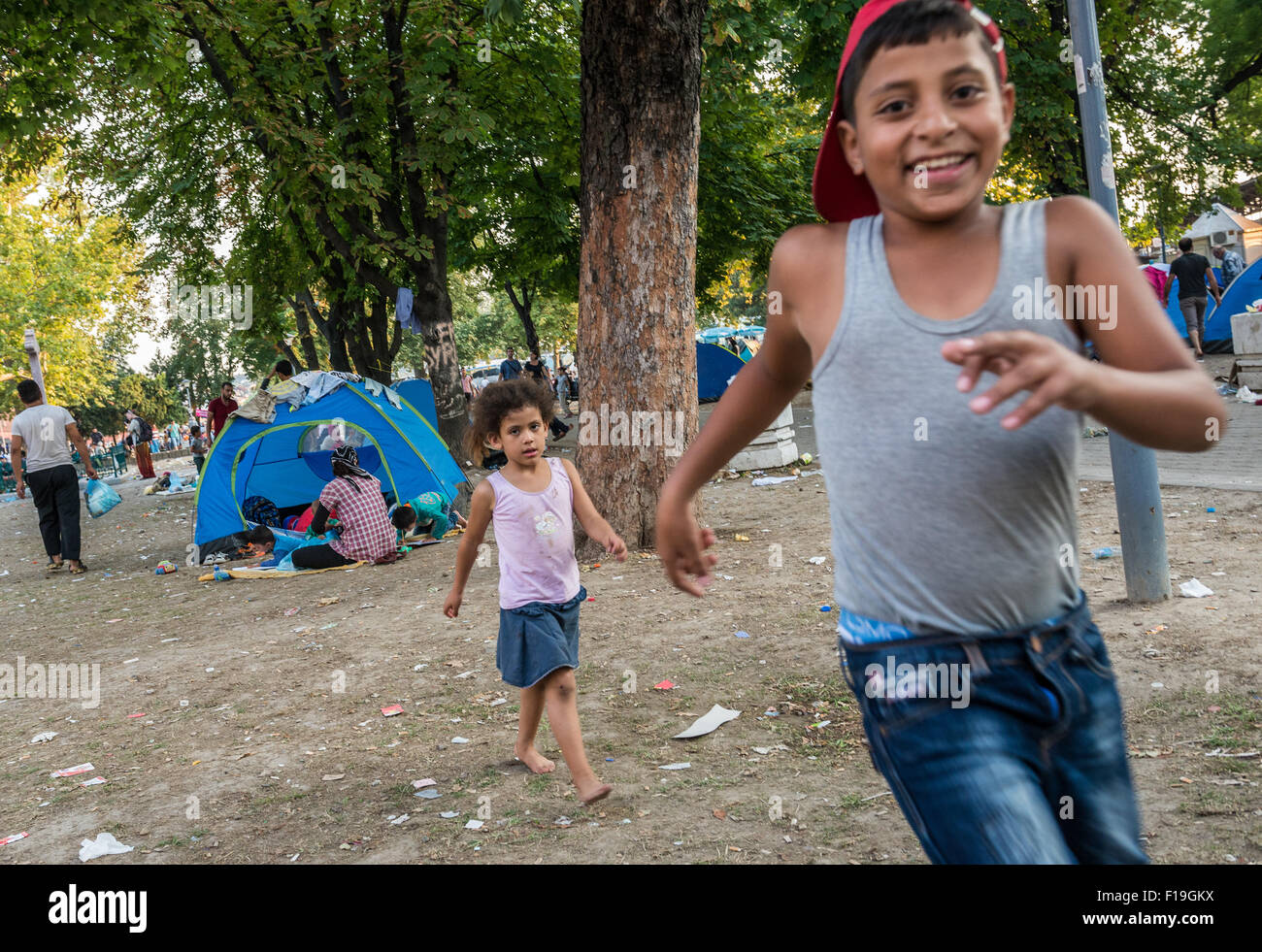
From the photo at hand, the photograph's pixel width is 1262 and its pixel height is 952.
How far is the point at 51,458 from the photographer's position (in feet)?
40.8

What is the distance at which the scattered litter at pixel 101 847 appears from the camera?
4.16m

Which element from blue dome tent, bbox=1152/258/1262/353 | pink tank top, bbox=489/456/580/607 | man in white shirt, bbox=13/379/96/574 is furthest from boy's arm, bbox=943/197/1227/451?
blue dome tent, bbox=1152/258/1262/353

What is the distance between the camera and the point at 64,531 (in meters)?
13.0

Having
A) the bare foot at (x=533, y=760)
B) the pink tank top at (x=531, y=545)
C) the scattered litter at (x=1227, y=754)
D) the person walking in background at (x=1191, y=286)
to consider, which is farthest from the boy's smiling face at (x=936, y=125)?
the person walking in background at (x=1191, y=286)

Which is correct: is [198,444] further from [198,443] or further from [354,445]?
[354,445]

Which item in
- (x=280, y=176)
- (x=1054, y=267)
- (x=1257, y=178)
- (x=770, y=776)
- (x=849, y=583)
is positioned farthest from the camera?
(x=1257, y=178)

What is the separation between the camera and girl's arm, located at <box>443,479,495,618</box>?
14.0 ft

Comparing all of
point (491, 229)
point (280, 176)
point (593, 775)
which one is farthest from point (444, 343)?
point (593, 775)

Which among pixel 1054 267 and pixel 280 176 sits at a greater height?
pixel 280 176

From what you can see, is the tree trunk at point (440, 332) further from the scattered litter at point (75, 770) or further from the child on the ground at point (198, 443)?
the child on the ground at point (198, 443)

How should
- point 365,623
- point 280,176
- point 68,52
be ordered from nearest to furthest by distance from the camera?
point 365,623 → point 68,52 → point 280,176
